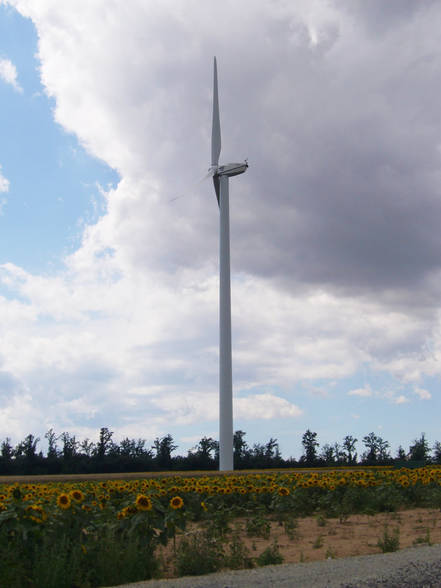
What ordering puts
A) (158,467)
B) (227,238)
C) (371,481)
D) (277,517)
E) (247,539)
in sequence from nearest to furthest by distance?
1. (247,539)
2. (277,517)
3. (371,481)
4. (227,238)
5. (158,467)

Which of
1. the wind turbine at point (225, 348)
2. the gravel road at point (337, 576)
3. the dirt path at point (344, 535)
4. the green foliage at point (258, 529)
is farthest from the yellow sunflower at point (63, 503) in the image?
the wind turbine at point (225, 348)

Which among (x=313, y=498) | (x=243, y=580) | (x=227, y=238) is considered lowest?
(x=243, y=580)

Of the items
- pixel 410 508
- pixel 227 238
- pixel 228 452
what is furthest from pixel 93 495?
pixel 227 238

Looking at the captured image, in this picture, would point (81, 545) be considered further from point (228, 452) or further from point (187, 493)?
point (228, 452)

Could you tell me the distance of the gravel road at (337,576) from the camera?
27.1 feet

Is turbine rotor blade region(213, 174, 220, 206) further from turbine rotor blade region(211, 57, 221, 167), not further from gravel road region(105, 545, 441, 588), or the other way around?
gravel road region(105, 545, 441, 588)

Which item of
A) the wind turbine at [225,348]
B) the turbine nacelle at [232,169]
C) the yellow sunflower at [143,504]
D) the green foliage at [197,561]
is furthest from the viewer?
the turbine nacelle at [232,169]

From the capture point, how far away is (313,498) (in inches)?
725

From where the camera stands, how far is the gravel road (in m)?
8.27

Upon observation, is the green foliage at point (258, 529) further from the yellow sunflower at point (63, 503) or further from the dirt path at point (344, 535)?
the yellow sunflower at point (63, 503)

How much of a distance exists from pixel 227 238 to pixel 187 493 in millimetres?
31669

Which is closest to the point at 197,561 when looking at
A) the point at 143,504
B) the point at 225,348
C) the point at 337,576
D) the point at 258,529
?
the point at 143,504

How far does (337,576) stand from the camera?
8.53m

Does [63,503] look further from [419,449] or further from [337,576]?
[419,449]
